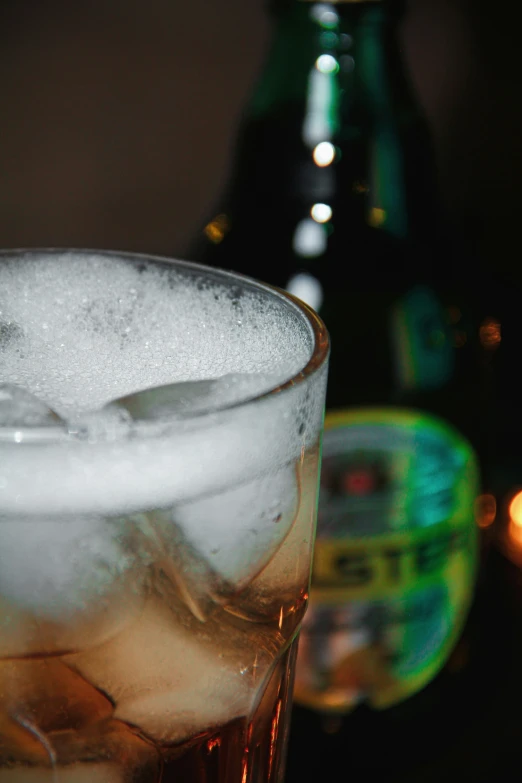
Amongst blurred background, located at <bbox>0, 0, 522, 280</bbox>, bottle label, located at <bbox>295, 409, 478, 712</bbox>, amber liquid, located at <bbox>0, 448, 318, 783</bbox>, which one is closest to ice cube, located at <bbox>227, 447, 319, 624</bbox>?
amber liquid, located at <bbox>0, 448, 318, 783</bbox>

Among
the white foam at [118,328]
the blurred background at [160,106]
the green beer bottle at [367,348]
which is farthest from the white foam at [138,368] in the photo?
the blurred background at [160,106]

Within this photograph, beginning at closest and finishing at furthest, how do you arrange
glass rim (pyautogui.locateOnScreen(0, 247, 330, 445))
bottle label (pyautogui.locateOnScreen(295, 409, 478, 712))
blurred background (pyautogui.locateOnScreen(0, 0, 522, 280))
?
glass rim (pyautogui.locateOnScreen(0, 247, 330, 445))
bottle label (pyautogui.locateOnScreen(295, 409, 478, 712))
blurred background (pyautogui.locateOnScreen(0, 0, 522, 280))

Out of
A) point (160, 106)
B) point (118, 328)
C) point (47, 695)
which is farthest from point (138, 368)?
point (160, 106)

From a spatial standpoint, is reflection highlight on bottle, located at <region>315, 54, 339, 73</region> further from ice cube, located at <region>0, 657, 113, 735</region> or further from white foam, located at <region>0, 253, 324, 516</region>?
ice cube, located at <region>0, 657, 113, 735</region>

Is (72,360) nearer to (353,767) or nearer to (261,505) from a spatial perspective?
(261,505)

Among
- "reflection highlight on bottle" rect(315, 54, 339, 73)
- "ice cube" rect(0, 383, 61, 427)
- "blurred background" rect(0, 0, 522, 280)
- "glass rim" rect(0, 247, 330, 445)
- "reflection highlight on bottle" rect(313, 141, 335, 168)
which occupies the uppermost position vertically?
"reflection highlight on bottle" rect(315, 54, 339, 73)

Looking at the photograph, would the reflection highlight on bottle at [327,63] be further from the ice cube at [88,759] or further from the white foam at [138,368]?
the ice cube at [88,759]

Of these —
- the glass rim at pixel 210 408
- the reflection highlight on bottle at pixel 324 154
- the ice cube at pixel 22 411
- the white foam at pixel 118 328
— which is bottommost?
the reflection highlight on bottle at pixel 324 154
